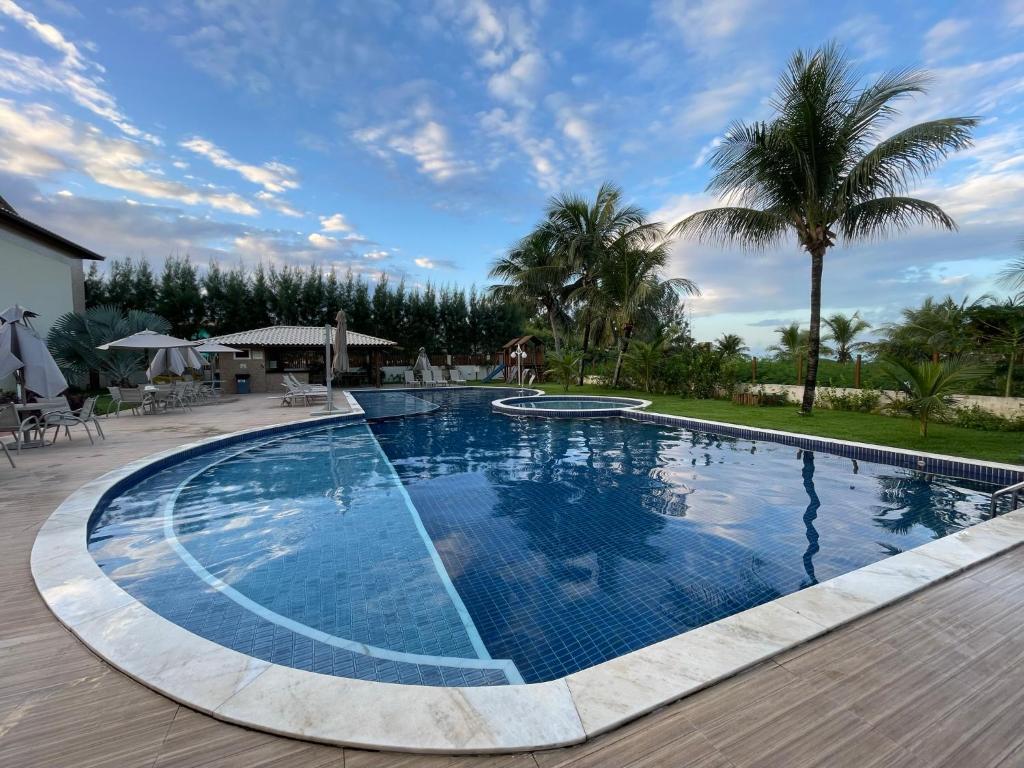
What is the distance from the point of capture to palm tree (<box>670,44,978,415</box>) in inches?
307

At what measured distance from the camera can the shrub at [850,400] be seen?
10.2m

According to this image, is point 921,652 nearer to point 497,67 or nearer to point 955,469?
point 955,469

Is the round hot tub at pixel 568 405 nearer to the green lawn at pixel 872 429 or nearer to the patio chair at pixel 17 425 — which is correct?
the green lawn at pixel 872 429

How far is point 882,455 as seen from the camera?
6.32 m

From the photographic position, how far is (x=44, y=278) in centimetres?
1534

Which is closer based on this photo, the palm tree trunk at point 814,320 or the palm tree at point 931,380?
the palm tree at point 931,380

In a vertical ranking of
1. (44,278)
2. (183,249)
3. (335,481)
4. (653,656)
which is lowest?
(335,481)

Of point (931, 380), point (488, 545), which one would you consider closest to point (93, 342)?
point (488, 545)

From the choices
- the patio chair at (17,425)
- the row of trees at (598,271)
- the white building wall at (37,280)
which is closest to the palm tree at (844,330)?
the row of trees at (598,271)

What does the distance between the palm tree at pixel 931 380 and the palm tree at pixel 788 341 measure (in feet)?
35.4

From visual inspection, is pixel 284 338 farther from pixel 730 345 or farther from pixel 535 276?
pixel 730 345

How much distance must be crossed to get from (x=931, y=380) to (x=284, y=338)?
763 inches

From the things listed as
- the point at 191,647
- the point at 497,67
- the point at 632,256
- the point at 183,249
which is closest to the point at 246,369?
the point at 183,249

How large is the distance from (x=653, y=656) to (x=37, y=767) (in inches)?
82.0
